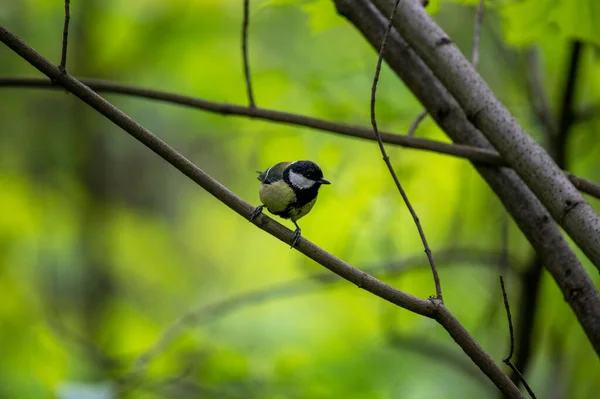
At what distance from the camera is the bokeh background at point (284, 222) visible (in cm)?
290

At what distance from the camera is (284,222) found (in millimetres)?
→ 3766

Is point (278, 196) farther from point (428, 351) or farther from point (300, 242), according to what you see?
point (428, 351)

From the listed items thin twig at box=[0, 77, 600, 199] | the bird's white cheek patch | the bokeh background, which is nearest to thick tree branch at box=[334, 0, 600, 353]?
thin twig at box=[0, 77, 600, 199]

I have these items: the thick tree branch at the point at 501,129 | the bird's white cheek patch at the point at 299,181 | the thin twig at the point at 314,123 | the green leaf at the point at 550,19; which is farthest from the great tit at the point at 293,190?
the green leaf at the point at 550,19

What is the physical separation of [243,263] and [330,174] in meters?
3.18

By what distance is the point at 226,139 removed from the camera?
398 cm

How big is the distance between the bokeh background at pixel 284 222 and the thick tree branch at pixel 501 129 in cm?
49

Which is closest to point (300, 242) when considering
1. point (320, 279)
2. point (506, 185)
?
point (506, 185)

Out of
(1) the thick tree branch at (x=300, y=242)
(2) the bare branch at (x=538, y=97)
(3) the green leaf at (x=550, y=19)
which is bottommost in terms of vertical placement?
(1) the thick tree branch at (x=300, y=242)

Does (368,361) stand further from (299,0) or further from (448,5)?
(448,5)

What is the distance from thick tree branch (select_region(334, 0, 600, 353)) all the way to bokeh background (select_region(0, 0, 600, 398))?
38 centimetres

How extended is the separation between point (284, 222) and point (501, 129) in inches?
80.8

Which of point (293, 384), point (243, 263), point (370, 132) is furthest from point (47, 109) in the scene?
point (370, 132)

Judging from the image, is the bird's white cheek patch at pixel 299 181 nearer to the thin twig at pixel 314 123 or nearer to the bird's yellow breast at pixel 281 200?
the bird's yellow breast at pixel 281 200
